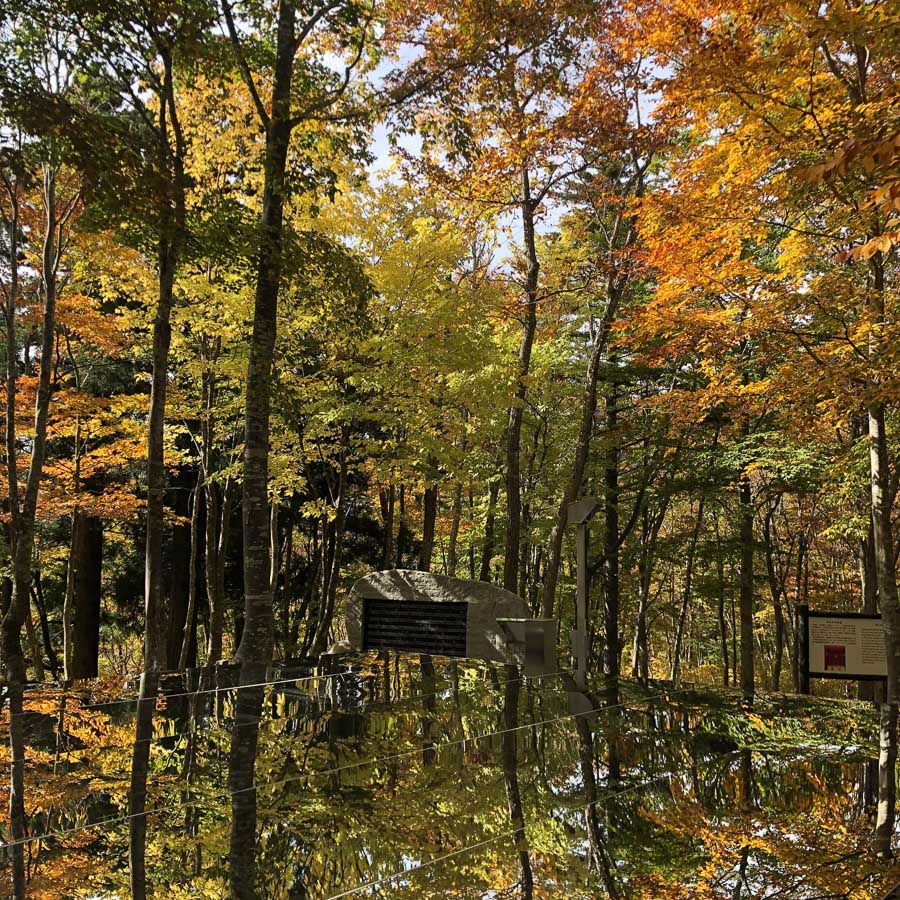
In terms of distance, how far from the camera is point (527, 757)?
4.43m

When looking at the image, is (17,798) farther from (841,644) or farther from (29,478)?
Answer: (841,644)

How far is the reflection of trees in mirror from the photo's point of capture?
8.77 feet

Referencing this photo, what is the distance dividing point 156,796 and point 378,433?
33.5 ft

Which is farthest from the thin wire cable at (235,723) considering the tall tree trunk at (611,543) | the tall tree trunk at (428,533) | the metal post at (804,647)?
the tall tree trunk at (611,543)

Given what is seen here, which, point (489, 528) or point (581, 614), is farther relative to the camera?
Result: point (489, 528)

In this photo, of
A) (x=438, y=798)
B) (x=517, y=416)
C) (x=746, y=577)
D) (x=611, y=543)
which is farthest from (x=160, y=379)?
(x=746, y=577)

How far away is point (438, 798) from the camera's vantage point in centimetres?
358

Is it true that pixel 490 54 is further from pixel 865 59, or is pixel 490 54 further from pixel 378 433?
pixel 378 433

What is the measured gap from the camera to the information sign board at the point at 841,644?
24.3ft

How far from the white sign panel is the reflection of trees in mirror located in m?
1.10

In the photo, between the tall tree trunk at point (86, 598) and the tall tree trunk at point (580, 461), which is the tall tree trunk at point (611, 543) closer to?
the tall tree trunk at point (580, 461)

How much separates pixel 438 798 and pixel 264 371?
4250 mm

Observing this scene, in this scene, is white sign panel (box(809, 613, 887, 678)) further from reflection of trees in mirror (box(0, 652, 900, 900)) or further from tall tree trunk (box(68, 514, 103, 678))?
tall tree trunk (box(68, 514, 103, 678))

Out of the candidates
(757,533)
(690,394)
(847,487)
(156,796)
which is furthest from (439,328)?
(757,533)
